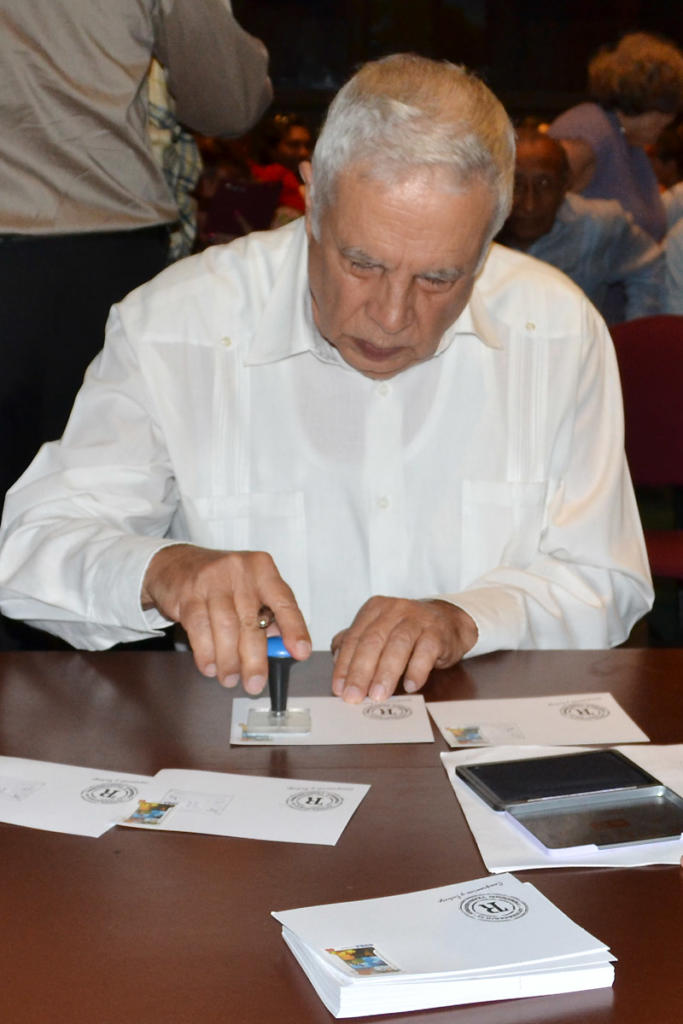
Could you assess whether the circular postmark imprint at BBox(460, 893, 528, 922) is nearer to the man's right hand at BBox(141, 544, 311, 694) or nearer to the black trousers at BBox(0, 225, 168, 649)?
the man's right hand at BBox(141, 544, 311, 694)

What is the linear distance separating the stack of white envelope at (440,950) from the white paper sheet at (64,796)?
0.94 ft

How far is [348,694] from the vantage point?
65.2 inches

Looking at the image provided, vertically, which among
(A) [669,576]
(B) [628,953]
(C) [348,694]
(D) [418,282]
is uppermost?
(D) [418,282]

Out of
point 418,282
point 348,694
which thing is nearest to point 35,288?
point 418,282

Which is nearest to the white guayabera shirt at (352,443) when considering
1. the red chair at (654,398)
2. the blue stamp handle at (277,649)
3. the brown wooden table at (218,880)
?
the brown wooden table at (218,880)

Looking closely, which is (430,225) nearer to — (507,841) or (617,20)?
(507,841)

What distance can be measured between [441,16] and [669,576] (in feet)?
28.1

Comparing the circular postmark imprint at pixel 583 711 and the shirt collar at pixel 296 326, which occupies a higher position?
the shirt collar at pixel 296 326

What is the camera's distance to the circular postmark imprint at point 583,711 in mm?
1600

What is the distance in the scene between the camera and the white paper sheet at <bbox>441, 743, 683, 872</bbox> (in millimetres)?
1204

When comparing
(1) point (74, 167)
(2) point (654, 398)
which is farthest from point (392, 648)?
(2) point (654, 398)

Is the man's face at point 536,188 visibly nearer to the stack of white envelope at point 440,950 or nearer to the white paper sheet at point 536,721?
the white paper sheet at point 536,721

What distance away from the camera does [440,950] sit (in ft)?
3.39

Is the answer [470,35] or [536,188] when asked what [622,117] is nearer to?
[536,188]
